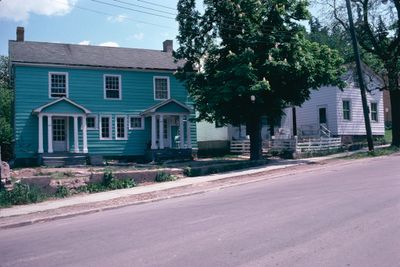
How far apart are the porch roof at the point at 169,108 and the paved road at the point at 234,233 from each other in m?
15.7

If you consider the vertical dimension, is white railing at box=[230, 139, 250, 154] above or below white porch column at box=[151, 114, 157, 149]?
below

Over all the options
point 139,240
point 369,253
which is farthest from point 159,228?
point 369,253

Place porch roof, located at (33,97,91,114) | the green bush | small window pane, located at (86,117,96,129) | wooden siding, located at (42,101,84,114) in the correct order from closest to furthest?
1. the green bush
2. porch roof, located at (33,97,91,114)
3. wooden siding, located at (42,101,84,114)
4. small window pane, located at (86,117,96,129)

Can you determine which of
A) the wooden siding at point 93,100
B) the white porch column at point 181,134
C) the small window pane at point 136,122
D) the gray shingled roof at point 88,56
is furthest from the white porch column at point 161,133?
the gray shingled roof at point 88,56

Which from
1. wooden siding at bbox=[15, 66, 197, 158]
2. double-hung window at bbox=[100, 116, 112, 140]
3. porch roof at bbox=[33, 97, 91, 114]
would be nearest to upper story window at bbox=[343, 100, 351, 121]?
wooden siding at bbox=[15, 66, 197, 158]

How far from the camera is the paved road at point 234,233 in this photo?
6375 millimetres

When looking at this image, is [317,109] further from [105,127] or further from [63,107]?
[63,107]

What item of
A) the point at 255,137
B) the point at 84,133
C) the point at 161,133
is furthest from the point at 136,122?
the point at 255,137

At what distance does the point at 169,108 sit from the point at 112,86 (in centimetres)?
399

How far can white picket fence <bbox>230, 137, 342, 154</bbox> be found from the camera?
1063 inches

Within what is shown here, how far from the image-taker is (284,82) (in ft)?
72.4

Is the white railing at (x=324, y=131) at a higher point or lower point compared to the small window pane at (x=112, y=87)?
lower

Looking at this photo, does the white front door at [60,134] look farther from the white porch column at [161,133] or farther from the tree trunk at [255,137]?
the tree trunk at [255,137]

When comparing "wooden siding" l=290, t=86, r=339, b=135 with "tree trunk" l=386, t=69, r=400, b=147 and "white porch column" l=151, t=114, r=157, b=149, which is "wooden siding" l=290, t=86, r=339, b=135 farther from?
"white porch column" l=151, t=114, r=157, b=149
